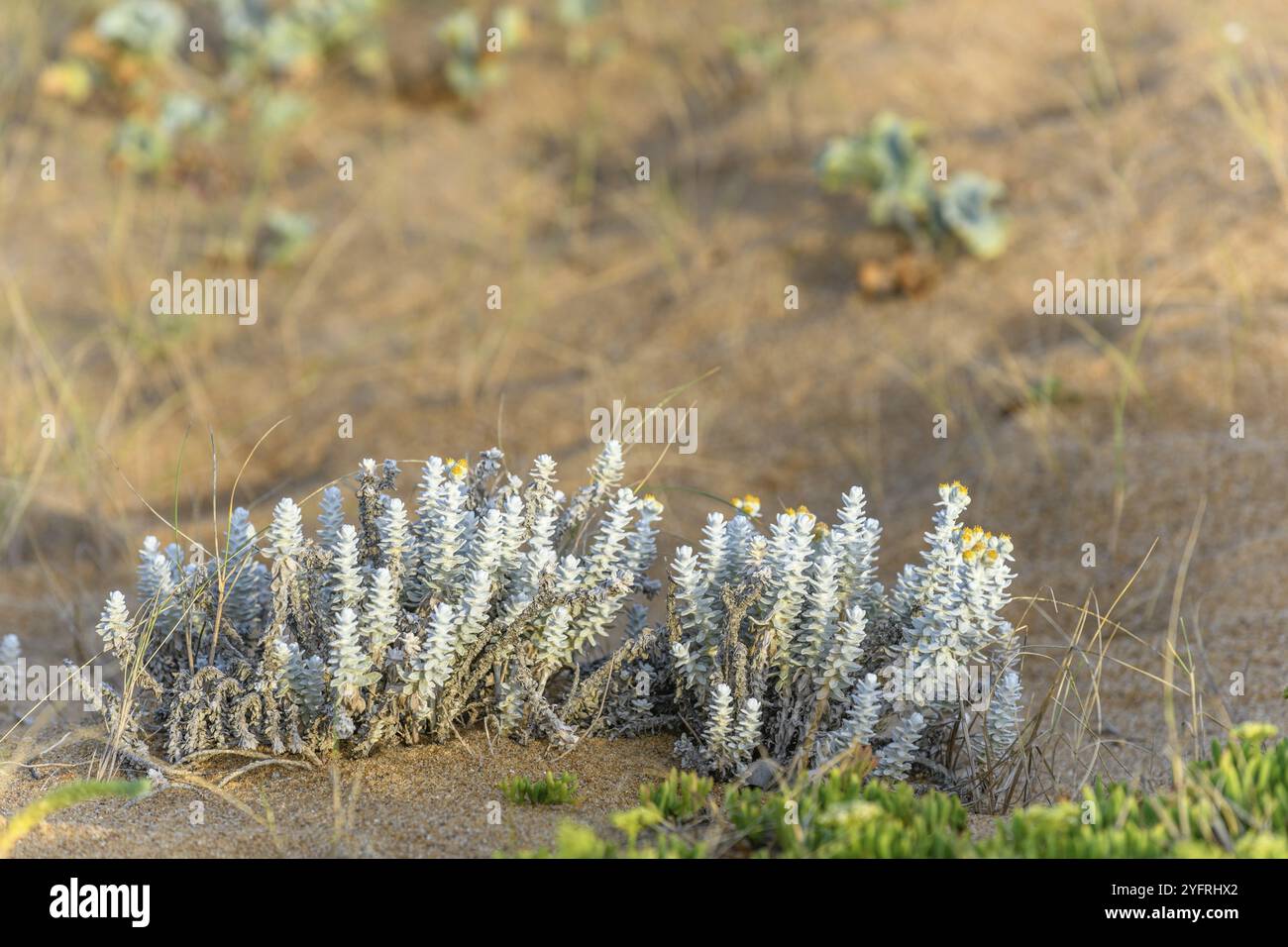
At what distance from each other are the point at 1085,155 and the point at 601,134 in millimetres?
2652

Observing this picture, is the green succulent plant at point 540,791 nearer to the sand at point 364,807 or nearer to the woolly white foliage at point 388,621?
the sand at point 364,807

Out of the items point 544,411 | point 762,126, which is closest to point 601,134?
point 762,126

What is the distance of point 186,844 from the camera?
2463 mm

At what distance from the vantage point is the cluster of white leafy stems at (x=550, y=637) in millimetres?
2748

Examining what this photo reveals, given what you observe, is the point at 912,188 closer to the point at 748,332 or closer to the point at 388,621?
the point at 748,332

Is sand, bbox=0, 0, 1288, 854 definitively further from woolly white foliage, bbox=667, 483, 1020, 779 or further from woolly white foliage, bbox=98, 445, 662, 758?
woolly white foliage, bbox=667, 483, 1020, 779

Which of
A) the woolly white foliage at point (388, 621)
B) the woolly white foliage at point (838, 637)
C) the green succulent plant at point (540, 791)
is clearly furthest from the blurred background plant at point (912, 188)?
the green succulent plant at point (540, 791)

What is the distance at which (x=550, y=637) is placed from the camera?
2822mm

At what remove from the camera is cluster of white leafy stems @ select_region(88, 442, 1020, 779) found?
9.02 ft

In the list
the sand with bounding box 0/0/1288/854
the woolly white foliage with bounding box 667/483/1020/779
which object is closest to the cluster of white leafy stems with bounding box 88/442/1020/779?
the woolly white foliage with bounding box 667/483/1020/779

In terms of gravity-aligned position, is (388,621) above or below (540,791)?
above

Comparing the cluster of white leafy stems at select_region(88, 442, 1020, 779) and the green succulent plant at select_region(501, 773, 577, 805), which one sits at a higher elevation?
the cluster of white leafy stems at select_region(88, 442, 1020, 779)

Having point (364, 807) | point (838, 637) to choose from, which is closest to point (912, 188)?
point (838, 637)
